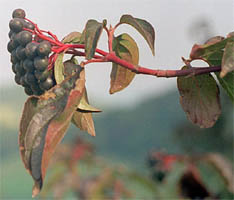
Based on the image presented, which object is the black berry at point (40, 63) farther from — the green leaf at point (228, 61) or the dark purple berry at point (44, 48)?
the green leaf at point (228, 61)

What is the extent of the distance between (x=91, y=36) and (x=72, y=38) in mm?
64

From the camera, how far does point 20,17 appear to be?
1.61 feet

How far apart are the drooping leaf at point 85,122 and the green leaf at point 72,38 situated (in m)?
0.09

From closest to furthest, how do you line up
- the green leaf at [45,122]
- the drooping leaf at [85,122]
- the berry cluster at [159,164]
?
1. the green leaf at [45,122]
2. the drooping leaf at [85,122]
3. the berry cluster at [159,164]

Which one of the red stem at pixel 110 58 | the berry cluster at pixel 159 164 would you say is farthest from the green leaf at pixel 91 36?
the berry cluster at pixel 159 164

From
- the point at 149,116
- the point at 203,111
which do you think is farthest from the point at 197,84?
the point at 149,116

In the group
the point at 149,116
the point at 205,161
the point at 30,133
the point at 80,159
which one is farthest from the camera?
the point at 149,116

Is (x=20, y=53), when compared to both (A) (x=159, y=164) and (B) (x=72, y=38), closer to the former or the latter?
(B) (x=72, y=38)

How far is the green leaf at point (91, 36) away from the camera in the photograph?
1.40ft

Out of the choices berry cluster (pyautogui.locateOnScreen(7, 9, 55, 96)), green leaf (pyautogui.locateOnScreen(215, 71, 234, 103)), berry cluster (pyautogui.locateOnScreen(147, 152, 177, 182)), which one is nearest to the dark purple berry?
berry cluster (pyautogui.locateOnScreen(7, 9, 55, 96))

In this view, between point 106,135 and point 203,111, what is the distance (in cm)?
469

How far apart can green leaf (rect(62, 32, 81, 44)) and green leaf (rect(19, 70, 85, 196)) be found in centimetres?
7

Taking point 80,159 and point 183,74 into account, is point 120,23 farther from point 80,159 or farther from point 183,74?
point 80,159

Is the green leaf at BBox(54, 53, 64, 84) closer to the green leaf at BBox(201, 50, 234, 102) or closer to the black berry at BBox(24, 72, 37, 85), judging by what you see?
the black berry at BBox(24, 72, 37, 85)
